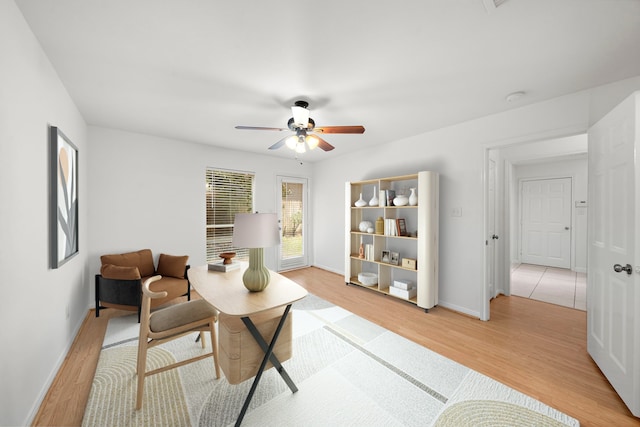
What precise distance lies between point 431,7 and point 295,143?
1.47m

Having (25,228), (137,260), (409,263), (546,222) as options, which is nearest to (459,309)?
(409,263)

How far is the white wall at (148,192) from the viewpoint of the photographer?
323 centimetres

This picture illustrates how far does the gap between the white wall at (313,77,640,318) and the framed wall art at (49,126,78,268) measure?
3812mm

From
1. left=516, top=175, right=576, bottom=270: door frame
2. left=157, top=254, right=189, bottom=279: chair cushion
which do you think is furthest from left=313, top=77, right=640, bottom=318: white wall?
left=516, top=175, right=576, bottom=270: door frame

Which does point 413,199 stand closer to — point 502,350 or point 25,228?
point 502,350

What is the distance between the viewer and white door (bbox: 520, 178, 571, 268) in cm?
525

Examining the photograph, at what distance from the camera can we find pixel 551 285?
13.8 ft

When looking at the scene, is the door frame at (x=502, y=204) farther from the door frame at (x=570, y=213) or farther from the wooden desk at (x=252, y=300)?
the door frame at (x=570, y=213)

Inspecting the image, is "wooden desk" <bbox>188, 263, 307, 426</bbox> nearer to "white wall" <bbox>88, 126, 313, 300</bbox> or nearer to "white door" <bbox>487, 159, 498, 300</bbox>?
"white wall" <bbox>88, 126, 313, 300</bbox>

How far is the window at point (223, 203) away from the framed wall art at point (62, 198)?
5.93 ft

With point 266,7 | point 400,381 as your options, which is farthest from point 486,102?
point 400,381

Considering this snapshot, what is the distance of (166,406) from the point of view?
5.32ft

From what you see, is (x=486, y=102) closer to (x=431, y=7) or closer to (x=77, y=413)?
(x=431, y=7)

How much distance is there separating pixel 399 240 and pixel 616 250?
230 cm
